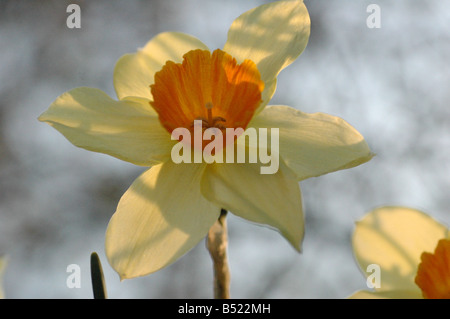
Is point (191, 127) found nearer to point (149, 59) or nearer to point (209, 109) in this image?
point (209, 109)

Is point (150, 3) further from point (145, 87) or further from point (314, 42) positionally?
point (145, 87)

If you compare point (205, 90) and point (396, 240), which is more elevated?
point (205, 90)

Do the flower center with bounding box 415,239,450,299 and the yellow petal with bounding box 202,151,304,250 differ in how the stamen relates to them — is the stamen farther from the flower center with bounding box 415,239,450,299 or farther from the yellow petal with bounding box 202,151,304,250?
the flower center with bounding box 415,239,450,299

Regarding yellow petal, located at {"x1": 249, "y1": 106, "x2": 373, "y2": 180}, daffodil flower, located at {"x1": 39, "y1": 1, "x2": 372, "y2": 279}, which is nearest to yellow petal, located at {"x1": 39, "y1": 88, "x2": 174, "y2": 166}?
daffodil flower, located at {"x1": 39, "y1": 1, "x2": 372, "y2": 279}

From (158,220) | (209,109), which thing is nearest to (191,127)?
(209,109)
